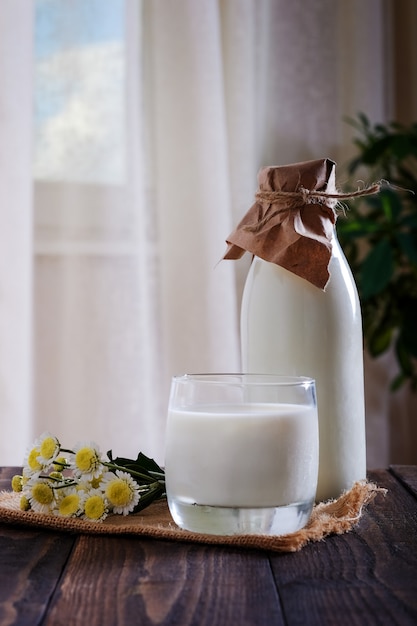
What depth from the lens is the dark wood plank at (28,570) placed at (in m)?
0.46

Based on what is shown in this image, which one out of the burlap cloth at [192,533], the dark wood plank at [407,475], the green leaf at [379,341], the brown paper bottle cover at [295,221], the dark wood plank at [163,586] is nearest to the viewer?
the dark wood plank at [163,586]

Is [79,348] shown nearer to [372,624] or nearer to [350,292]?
[350,292]

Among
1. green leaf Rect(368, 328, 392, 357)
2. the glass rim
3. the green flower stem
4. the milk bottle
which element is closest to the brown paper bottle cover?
the milk bottle

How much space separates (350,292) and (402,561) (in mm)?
277

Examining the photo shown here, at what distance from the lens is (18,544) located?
60 centimetres

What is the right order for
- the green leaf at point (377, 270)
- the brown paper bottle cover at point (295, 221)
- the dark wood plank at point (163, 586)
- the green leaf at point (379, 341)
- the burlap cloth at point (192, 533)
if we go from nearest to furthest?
1. the dark wood plank at point (163, 586)
2. the burlap cloth at point (192, 533)
3. the brown paper bottle cover at point (295, 221)
4. the green leaf at point (377, 270)
5. the green leaf at point (379, 341)

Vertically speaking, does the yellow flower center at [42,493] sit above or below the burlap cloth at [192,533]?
above

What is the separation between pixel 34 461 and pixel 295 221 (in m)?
0.32

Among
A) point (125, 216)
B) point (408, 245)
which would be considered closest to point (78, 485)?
point (125, 216)

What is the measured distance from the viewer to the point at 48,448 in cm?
65

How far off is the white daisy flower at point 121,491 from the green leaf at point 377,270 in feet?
3.68

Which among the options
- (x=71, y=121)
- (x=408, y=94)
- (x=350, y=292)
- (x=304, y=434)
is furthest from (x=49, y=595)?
(x=408, y=94)

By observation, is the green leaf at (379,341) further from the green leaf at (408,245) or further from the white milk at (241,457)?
the white milk at (241,457)

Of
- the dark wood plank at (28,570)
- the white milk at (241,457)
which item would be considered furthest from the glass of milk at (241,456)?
the dark wood plank at (28,570)
